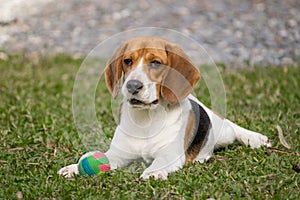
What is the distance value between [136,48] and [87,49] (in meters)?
7.23

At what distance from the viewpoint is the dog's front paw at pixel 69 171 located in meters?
4.35

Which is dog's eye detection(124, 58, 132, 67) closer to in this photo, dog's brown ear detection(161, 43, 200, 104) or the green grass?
dog's brown ear detection(161, 43, 200, 104)

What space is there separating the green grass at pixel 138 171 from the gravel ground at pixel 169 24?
236cm

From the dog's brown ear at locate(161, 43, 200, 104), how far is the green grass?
0.60 meters

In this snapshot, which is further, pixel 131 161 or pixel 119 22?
pixel 119 22

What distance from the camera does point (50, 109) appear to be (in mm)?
6777

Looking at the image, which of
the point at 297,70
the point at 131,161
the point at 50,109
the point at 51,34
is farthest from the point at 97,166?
the point at 51,34

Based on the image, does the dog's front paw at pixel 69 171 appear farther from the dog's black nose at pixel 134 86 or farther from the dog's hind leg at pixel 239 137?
the dog's hind leg at pixel 239 137

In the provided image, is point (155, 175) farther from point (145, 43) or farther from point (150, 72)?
point (145, 43)

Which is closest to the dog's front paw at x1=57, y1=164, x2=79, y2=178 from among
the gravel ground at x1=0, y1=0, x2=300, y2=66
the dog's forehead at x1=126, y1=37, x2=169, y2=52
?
the dog's forehead at x1=126, y1=37, x2=169, y2=52

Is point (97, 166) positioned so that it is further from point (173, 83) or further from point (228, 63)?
point (228, 63)

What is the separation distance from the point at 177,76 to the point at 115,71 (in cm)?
49

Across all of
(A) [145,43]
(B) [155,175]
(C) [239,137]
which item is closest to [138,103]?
(A) [145,43]

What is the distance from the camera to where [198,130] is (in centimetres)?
457
